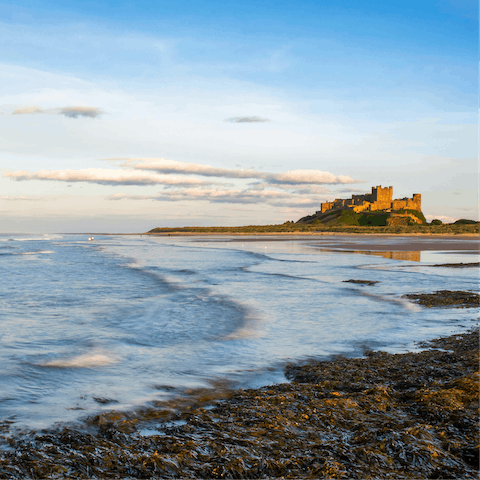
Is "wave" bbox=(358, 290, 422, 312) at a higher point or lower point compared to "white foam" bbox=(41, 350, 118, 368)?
higher

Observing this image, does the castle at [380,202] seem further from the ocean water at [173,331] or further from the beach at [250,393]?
the beach at [250,393]

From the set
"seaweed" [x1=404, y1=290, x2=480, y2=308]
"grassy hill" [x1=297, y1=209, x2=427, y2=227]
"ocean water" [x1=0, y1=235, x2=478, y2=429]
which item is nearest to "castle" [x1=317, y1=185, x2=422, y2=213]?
"grassy hill" [x1=297, y1=209, x2=427, y2=227]

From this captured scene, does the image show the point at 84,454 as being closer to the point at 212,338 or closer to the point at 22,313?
the point at 212,338

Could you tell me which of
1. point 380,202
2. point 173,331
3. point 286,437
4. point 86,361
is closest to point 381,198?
point 380,202

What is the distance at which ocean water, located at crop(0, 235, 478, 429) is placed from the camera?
18.7 feet

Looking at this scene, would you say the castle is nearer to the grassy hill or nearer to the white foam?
the grassy hill

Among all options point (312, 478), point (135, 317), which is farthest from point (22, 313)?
point (312, 478)

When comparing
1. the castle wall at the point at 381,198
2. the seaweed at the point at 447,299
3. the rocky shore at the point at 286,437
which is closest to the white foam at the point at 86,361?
the rocky shore at the point at 286,437

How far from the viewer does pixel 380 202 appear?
143 meters

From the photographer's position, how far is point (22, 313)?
11.1m

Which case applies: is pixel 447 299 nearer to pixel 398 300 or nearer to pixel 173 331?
pixel 398 300

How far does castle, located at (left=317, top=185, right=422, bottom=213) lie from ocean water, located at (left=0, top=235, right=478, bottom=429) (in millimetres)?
127814

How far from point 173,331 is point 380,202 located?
472ft

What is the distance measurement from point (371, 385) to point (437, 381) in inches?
36.0
